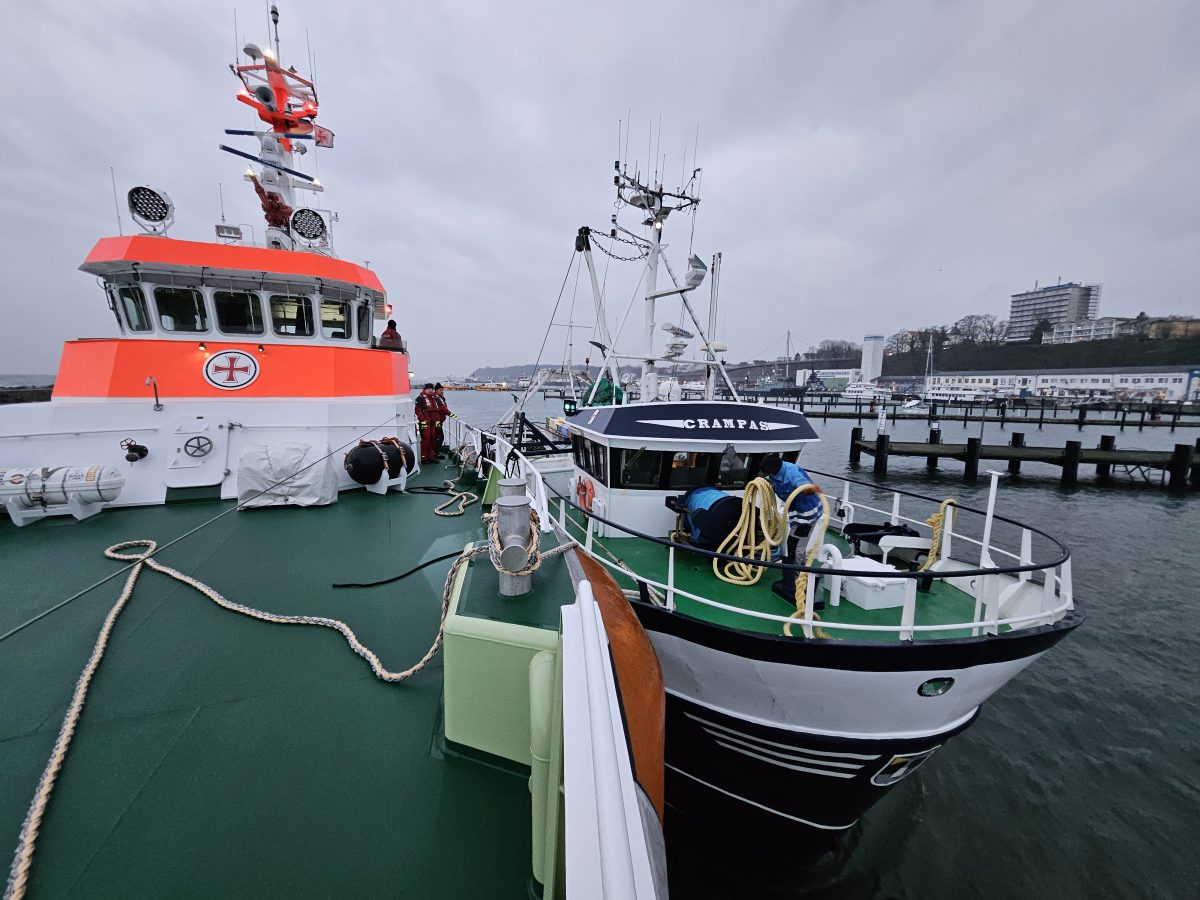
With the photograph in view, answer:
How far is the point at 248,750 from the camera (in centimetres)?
245

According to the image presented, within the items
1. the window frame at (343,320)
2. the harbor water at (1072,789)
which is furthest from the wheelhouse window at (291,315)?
the harbor water at (1072,789)

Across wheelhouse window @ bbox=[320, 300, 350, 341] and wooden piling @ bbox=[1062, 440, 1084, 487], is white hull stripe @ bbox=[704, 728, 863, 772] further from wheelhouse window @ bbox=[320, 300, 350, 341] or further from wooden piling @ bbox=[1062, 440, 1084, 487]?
wooden piling @ bbox=[1062, 440, 1084, 487]

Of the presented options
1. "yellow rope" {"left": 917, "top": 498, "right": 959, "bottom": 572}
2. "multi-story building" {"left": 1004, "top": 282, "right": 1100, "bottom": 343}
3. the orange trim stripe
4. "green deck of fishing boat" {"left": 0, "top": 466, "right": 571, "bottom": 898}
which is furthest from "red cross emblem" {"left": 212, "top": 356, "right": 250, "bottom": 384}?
"multi-story building" {"left": 1004, "top": 282, "right": 1100, "bottom": 343}

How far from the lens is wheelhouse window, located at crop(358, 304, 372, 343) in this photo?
865cm

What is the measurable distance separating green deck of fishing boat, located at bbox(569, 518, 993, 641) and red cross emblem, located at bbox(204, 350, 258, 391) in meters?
6.21

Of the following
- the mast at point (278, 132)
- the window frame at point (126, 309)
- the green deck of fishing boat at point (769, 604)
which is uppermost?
the mast at point (278, 132)

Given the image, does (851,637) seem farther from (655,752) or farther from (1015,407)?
(1015,407)

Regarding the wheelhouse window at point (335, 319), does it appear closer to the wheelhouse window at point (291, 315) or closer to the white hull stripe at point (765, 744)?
the wheelhouse window at point (291, 315)

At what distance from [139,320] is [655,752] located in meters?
9.30

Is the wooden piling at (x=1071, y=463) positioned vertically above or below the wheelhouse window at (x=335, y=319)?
below

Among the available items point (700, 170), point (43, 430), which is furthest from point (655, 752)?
point (700, 170)

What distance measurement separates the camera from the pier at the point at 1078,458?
85.7 feet

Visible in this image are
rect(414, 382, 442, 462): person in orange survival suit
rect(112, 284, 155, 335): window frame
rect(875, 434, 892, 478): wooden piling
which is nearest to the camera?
rect(112, 284, 155, 335): window frame

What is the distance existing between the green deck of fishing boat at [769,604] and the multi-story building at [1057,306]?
195401 mm
